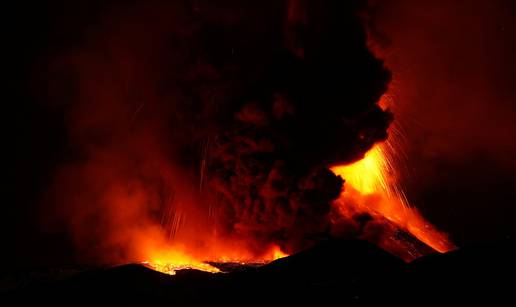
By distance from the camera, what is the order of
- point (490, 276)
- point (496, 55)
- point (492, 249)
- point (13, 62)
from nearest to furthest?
point (490, 276) < point (492, 249) < point (13, 62) < point (496, 55)

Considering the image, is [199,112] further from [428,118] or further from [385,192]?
[428,118]

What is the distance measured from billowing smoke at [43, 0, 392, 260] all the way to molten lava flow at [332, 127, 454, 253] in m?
1.24

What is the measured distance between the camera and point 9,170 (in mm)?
12570

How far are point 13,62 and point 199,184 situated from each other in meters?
6.02

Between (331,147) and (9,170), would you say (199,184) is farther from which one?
(9,170)

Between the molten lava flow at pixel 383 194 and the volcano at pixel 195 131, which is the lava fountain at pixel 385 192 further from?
the volcano at pixel 195 131

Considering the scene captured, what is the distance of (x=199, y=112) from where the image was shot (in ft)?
41.3

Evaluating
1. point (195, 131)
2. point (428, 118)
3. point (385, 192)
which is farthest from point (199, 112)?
point (428, 118)

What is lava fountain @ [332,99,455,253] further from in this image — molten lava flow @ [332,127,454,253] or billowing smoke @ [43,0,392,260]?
billowing smoke @ [43,0,392,260]

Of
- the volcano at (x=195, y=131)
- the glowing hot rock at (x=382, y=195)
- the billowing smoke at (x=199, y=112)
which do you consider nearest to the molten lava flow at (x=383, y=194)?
the glowing hot rock at (x=382, y=195)

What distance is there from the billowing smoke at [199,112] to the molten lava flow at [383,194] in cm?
124

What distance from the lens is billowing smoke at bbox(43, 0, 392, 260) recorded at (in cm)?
1205

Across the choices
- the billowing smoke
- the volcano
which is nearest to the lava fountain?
the volcano

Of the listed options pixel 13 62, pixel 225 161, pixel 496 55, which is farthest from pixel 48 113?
pixel 496 55
